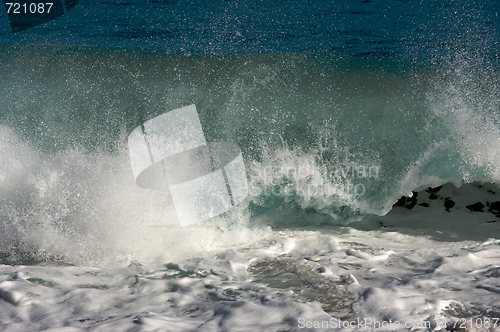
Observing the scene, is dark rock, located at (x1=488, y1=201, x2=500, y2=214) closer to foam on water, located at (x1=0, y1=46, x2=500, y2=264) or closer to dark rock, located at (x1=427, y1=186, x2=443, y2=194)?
foam on water, located at (x1=0, y1=46, x2=500, y2=264)

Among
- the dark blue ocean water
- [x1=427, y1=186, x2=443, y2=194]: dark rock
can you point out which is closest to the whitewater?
[x1=427, y1=186, x2=443, y2=194]: dark rock

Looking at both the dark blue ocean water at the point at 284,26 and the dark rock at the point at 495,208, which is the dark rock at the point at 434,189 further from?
the dark blue ocean water at the point at 284,26

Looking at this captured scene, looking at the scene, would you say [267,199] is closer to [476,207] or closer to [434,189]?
[434,189]

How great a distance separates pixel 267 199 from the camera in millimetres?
3658

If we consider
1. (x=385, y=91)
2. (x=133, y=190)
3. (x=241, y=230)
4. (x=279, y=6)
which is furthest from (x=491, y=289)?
(x=279, y=6)

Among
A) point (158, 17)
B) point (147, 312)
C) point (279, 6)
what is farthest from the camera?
point (158, 17)

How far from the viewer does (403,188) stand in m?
3.68

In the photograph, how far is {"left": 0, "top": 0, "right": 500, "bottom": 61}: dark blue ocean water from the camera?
19.1 ft

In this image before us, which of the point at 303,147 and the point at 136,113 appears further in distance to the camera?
the point at 136,113

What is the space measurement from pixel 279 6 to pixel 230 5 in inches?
38.4

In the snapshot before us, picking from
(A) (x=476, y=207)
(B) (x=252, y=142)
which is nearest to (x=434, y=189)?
(A) (x=476, y=207)

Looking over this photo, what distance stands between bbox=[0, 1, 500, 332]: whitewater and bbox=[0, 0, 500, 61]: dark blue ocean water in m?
0.79

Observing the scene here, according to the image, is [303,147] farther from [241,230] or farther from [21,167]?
[21,167]

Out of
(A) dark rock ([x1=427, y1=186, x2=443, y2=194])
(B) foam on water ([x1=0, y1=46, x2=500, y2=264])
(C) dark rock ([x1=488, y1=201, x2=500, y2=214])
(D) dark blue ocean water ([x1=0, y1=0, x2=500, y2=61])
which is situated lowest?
(C) dark rock ([x1=488, y1=201, x2=500, y2=214])
